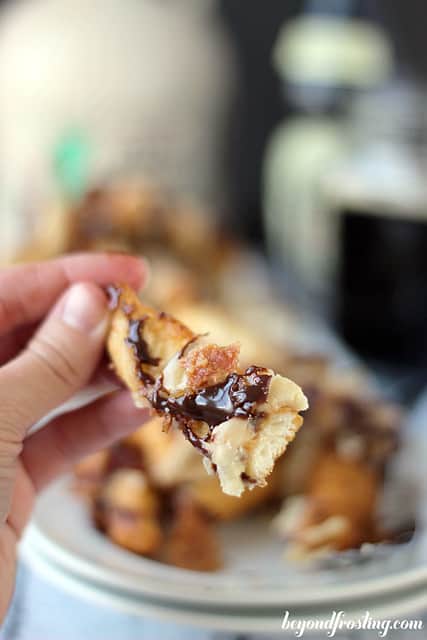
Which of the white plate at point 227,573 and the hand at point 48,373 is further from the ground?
the hand at point 48,373

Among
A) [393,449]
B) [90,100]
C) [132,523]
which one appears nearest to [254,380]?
[132,523]

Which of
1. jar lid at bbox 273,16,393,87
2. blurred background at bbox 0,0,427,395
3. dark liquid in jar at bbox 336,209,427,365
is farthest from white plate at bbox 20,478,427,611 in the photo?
jar lid at bbox 273,16,393,87

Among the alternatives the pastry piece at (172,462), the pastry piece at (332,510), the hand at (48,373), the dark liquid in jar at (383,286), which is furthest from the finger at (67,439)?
the dark liquid in jar at (383,286)

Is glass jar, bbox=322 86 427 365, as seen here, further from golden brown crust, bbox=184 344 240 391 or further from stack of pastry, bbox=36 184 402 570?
golden brown crust, bbox=184 344 240 391

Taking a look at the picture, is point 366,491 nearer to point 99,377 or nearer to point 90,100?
point 99,377

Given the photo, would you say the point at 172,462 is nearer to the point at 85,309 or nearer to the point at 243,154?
the point at 85,309

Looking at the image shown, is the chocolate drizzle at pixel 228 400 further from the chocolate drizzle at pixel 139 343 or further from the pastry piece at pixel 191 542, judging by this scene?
the pastry piece at pixel 191 542

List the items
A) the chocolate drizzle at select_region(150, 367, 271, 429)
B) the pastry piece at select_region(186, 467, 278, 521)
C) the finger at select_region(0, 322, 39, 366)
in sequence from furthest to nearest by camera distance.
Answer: the pastry piece at select_region(186, 467, 278, 521), the finger at select_region(0, 322, 39, 366), the chocolate drizzle at select_region(150, 367, 271, 429)

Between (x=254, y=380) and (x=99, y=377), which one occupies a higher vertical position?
(x=254, y=380)
